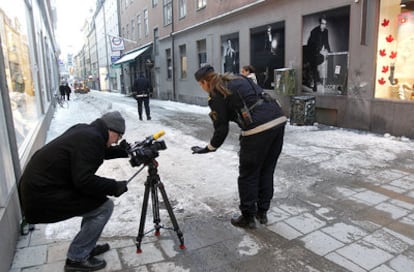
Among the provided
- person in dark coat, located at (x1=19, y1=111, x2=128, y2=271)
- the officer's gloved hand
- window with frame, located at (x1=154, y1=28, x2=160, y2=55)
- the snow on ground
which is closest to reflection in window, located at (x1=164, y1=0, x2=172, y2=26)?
window with frame, located at (x1=154, y1=28, x2=160, y2=55)

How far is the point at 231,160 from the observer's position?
6293 mm

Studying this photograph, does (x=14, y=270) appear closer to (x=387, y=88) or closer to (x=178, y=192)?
(x=178, y=192)

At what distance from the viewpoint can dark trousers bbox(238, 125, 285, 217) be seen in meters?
3.40

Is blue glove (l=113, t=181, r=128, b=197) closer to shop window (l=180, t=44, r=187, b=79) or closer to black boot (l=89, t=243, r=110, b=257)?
black boot (l=89, t=243, r=110, b=257)

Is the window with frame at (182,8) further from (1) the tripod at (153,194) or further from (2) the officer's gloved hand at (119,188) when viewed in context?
(2) the officer's gloved hand at (119,188)

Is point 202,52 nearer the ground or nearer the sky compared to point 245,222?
nearer the sky

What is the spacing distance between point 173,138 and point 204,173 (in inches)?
121

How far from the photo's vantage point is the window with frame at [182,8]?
18.1 meters

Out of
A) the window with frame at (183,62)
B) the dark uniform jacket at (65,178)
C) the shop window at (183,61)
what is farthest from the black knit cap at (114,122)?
the shop window at (183,61)

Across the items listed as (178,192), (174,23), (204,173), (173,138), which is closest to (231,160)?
(204,173)

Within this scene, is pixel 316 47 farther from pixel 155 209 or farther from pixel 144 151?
pixel 144 151

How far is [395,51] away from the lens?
8.11m

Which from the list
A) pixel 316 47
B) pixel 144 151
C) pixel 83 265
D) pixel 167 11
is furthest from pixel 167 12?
pixel 83 265

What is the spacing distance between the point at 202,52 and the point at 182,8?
3310 mm
